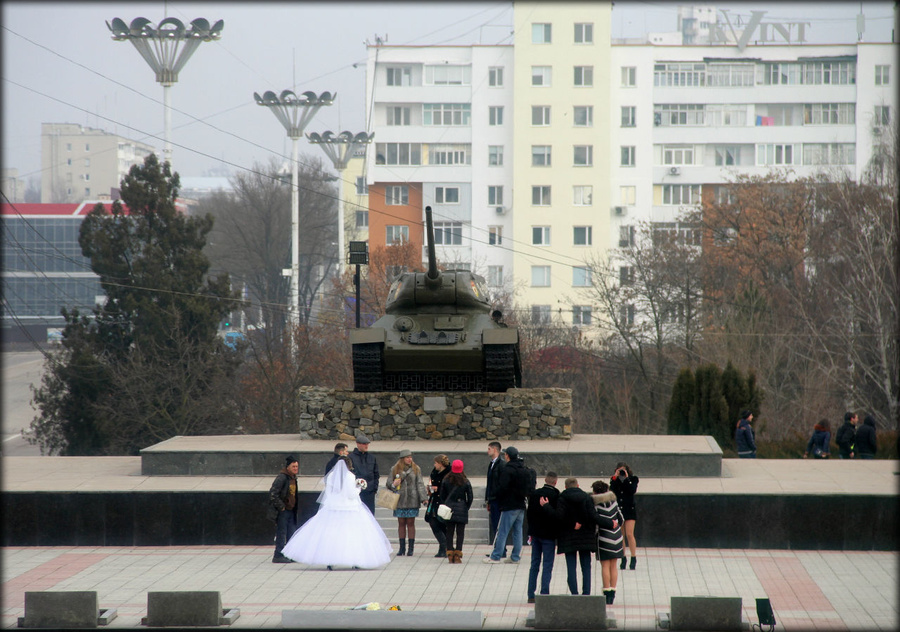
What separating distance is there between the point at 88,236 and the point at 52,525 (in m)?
20.4

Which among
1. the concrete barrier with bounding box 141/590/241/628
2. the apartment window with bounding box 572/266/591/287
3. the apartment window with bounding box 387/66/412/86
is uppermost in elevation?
the apartment window with bounding box 387/66/412/86

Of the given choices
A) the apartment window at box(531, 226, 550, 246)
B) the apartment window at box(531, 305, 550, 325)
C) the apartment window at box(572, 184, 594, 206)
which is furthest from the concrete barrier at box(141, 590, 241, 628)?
the apartment window at box(572, 184, 594, 206)

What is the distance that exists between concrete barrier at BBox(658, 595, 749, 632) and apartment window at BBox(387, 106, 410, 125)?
170 ft

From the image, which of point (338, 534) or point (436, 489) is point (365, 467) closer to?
point (436, 489)

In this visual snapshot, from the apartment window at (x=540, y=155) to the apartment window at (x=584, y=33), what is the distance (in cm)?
589

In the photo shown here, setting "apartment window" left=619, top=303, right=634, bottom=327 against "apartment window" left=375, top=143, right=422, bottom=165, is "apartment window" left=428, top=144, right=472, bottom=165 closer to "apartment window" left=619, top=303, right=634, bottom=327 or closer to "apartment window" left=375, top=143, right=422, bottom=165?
"apartment window" left=375, top=143, right=422, bottom=165

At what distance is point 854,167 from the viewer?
59781 mm

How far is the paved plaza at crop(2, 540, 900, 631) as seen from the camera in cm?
1149

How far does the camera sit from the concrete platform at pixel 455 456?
18641mm

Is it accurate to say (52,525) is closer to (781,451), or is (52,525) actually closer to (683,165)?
(781,451)

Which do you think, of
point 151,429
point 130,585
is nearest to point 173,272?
point 151,429

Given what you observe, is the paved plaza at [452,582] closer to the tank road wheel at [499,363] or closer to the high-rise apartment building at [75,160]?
the tank road wheel at [499,363]

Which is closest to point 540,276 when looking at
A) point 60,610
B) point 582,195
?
point 582,195

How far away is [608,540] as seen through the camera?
11.6 metres
